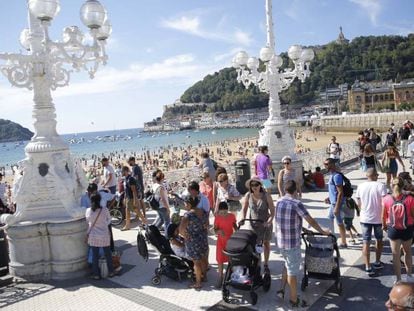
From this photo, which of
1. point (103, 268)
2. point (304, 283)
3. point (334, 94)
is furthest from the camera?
point (334, 94)

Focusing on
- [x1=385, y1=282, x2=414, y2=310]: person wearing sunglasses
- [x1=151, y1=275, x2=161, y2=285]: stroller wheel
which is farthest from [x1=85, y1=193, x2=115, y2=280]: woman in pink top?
[x1=385, y1=282, x2=414, y2=310]: person wearing sunglasses

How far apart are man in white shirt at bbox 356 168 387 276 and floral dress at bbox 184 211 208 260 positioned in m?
2.26

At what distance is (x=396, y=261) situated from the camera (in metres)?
4.86

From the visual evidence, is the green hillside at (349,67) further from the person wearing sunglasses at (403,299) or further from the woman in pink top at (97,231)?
the person wearing sunglasses at (403,299)

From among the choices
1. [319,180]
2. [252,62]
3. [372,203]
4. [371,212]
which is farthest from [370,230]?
[252,62]

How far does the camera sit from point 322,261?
15.8 feet

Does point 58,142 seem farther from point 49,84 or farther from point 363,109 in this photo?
point 363,109

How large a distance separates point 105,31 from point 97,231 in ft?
11.1

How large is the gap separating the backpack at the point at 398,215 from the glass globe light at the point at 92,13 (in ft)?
16.4

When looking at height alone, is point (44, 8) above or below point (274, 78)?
above

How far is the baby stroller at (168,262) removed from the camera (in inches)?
223

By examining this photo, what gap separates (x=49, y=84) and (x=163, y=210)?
301 centimetres

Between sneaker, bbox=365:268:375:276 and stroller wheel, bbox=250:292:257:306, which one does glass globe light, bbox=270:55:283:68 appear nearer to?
sneaker, bbox=365:268:375:276

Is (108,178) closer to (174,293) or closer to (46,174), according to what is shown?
(46,174)
